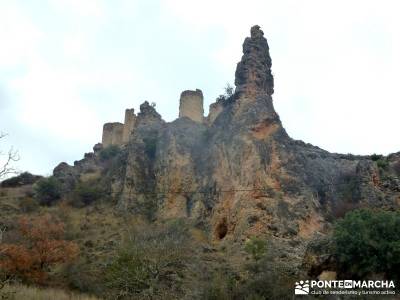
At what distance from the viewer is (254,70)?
100ft

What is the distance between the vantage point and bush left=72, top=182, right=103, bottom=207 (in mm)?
35281

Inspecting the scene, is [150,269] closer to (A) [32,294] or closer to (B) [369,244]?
(A) [32,294]

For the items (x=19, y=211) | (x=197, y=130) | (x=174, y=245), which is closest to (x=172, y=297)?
(x=174, y=245)

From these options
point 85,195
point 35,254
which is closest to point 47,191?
point 85,195

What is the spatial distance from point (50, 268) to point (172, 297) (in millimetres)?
7440

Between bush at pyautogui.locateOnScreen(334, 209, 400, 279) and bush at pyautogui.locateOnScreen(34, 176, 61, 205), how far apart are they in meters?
24.4

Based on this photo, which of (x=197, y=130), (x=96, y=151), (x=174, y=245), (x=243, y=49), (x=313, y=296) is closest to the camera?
(x=313, y=296)

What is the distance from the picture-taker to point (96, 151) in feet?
155

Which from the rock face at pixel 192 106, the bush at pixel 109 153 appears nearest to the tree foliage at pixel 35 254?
the rock face at pixel 192 106

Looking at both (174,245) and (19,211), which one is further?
(19,211)

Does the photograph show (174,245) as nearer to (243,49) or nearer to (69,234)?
(69,234)

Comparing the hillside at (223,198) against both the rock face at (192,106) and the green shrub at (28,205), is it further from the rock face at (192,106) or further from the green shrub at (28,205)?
the green shrub at (28,205)

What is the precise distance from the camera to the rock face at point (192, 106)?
3722cm

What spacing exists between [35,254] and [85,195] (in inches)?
581
